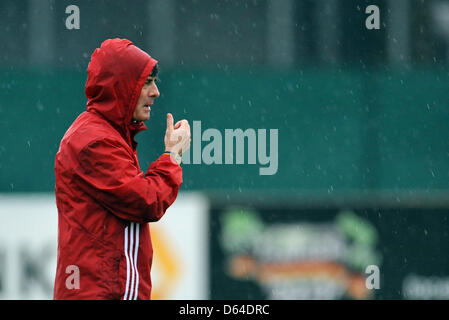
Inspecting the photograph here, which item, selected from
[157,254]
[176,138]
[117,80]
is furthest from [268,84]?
[117,80]

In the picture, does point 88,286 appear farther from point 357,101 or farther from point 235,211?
point 357,101

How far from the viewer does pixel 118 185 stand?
3447mm

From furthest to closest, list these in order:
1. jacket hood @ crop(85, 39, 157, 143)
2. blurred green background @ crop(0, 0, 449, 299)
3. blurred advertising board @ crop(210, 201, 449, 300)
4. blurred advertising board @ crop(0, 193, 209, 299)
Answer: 1. blurred green background @ crop(0, 0, 449, 299)
2. blurred advertising board @ crop(210, 201, 449, 300)
3. blurred advertising board @ crop(0, 193, 209, 299)
4. jacket hood @ crop(85, 39, 157, 143)

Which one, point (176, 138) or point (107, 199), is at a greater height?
point (176, 138)

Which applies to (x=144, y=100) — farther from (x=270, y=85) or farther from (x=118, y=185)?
(x=270, y=85)

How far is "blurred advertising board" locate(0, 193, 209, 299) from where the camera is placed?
23.9 ft

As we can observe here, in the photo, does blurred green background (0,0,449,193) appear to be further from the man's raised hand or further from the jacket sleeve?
the jacket sleeve

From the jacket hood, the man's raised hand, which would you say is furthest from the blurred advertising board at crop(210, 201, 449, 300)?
the jacket hood

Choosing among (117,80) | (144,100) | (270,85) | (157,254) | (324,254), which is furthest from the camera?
(270,85)

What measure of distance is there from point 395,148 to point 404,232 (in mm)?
1808

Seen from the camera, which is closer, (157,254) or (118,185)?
(118,185)

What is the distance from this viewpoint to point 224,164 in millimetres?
8930

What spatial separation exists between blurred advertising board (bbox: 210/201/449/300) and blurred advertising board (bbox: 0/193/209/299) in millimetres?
127

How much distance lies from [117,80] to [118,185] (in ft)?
1.47
